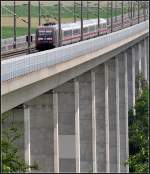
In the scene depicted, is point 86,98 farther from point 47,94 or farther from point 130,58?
point 130,58

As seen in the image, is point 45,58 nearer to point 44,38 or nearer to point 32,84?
point 32,84

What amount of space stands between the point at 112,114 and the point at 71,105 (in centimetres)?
1845

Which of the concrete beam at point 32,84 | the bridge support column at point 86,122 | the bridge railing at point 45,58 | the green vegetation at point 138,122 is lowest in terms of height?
the green vegetation at point 138,122

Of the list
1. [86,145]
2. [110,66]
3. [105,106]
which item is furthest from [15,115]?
[110,66]

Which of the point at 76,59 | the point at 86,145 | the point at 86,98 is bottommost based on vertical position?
the point at 86,145

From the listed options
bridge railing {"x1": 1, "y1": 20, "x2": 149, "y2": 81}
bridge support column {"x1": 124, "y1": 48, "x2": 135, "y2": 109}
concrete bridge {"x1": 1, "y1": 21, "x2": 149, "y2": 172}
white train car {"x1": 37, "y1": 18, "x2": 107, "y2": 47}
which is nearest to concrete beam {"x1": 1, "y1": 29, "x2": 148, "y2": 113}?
concrete bridge {"x1": 1, "y1": 21, "x2": 149, "y2": 172}

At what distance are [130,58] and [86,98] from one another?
31238mm

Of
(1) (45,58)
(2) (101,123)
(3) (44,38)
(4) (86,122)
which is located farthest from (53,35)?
(1) (45,58)

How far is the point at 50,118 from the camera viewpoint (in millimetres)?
39688

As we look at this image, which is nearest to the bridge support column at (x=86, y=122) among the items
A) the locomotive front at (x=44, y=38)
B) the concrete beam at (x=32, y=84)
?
the locomotive front at (x=44, y=38)

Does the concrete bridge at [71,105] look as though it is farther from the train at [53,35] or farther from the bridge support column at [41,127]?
the train at [53,35]

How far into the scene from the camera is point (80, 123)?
178 feet

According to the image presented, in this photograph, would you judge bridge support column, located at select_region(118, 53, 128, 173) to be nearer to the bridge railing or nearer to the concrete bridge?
the concrete bridge

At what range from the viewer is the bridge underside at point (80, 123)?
3962 cm
